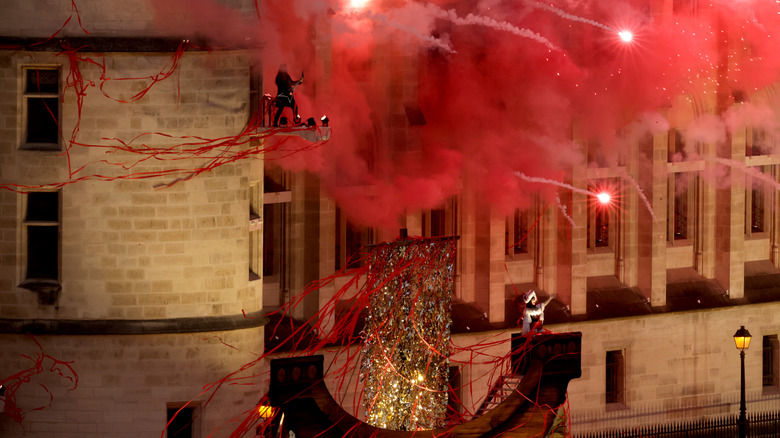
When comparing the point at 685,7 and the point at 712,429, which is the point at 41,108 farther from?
the point at 712,429

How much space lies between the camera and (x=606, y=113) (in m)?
39.1

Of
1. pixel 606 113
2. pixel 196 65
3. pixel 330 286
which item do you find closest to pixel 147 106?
pixel 196 65

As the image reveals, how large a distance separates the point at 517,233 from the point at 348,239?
4.26 m

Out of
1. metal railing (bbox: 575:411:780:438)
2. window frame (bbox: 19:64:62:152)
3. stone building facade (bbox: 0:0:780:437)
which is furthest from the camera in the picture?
metal railing (bbox: 575:411:780:438)

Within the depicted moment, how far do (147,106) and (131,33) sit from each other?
110 cm

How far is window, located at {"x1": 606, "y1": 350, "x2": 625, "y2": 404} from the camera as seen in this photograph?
3997 centimetres

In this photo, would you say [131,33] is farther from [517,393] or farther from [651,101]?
[651,101]

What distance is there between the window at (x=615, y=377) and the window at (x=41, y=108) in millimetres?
13749

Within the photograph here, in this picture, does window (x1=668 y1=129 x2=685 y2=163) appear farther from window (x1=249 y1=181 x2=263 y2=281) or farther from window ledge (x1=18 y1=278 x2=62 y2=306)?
window ledge (x1=18 y1=278 x2=62 y2=306)

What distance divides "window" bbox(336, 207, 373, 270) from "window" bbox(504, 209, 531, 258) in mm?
3744

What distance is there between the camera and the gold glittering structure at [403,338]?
1139 inches

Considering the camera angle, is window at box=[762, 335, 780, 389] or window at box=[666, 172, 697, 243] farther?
window at box=[762, 335, 780, 389]

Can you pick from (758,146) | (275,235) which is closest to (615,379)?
(758,146)

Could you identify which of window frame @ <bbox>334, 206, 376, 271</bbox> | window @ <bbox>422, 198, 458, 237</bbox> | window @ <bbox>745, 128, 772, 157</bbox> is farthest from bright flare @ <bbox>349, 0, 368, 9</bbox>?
window @ <bbox>745, 128, 772, 157</bbox>
